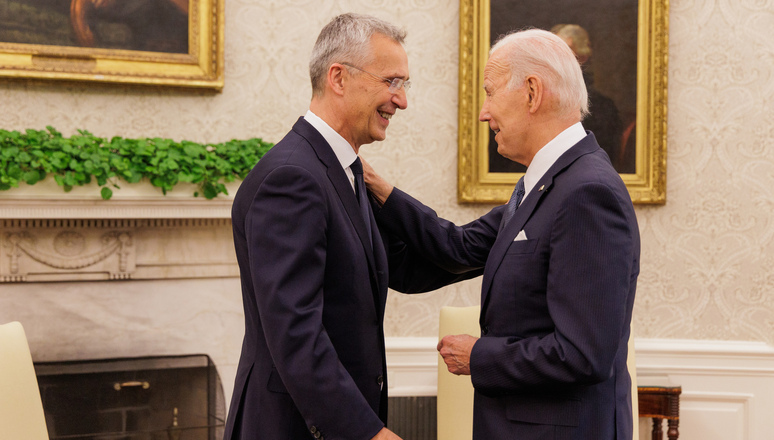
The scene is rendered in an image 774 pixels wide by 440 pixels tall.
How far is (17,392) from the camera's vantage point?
2.12 meters

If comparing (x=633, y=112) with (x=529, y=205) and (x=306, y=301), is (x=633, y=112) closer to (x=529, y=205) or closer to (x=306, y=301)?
(x=529, y=205)

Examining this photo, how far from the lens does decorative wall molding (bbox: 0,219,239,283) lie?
3.23 metres

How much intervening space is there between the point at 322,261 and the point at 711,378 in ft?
9.95

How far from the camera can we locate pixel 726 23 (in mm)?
3648

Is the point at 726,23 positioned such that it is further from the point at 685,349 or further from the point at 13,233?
the point at 13,233

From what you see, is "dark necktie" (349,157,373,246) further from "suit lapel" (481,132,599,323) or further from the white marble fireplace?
the white marble fireplace

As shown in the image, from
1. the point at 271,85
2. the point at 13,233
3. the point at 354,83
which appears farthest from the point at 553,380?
the point at 13,233

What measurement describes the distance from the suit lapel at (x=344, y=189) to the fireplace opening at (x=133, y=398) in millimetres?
2060

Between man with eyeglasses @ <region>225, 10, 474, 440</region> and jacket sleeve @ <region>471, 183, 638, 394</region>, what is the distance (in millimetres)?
395

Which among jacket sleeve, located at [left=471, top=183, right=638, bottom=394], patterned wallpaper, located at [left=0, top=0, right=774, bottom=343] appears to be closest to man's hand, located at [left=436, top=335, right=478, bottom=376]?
jacket sleeve, located at [left=471, top=183, right=638, bottom=394]

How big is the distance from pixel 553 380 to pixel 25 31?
2947mm

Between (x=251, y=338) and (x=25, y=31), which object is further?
(x=25, y=31)

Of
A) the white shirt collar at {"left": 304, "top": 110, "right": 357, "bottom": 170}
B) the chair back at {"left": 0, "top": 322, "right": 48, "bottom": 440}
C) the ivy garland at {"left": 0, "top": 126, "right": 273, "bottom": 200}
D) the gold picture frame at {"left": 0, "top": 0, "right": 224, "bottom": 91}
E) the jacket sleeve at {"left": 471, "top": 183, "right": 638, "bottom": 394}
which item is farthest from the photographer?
the gold picture frame at {"left": 0, "top": 0, "right": 224, "bottom": 91}

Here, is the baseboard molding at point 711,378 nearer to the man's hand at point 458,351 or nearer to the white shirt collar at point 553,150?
the man's hand at point 458,351
